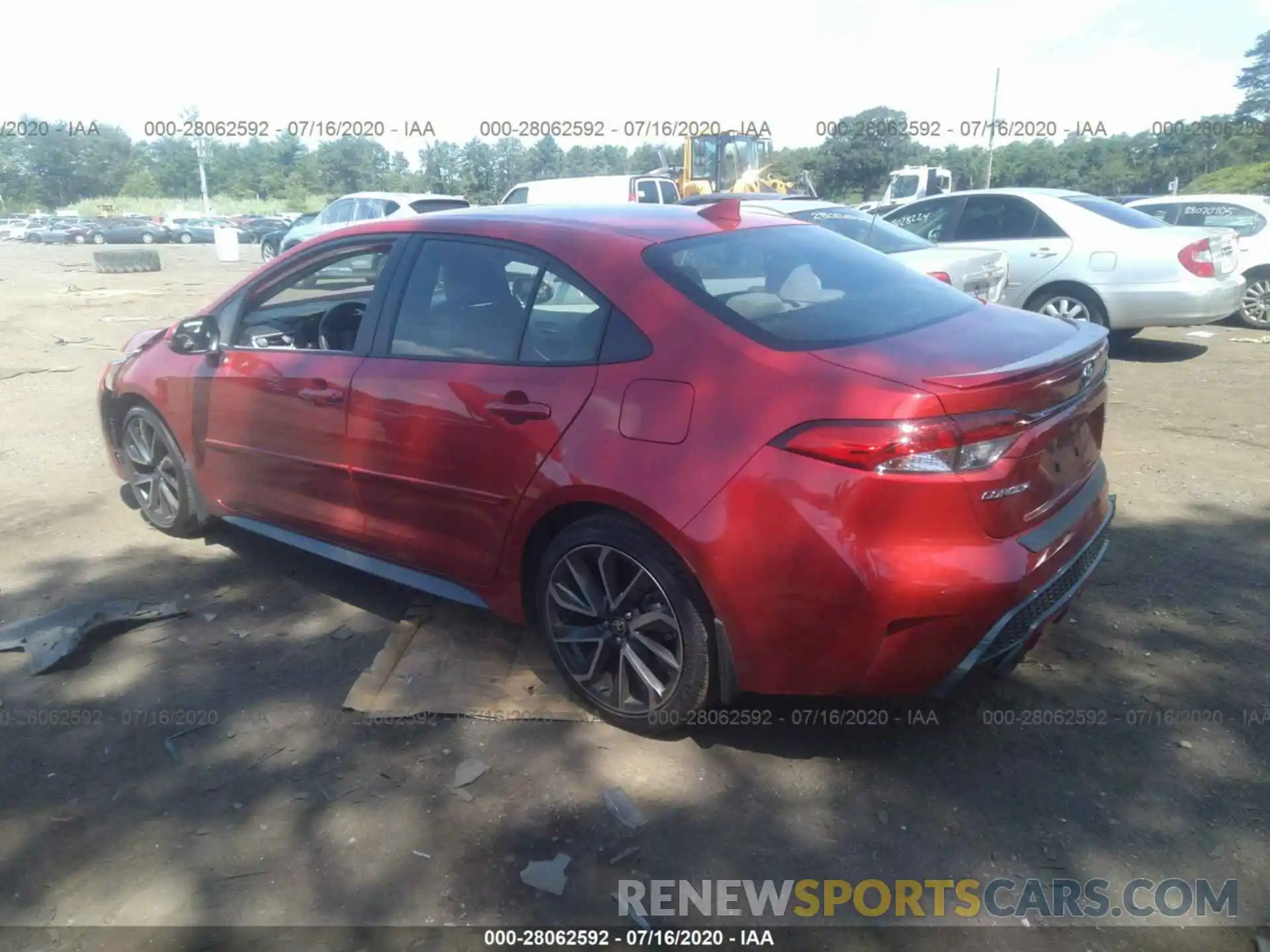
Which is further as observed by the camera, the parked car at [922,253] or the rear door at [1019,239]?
the rear door at [1019,239]

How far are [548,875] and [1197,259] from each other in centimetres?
874

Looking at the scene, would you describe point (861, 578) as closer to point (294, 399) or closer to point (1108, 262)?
point (294, 399)

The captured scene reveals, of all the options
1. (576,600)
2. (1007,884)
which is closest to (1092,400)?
(1007,884)

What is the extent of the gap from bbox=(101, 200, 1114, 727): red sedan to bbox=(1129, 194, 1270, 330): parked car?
31.4 ft

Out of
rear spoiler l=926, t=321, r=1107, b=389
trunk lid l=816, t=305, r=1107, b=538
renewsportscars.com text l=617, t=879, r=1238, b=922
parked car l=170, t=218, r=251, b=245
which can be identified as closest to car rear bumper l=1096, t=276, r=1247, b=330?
rear spoiler l=926, t=321, r=1107, b=389

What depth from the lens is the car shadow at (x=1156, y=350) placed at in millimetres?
9773

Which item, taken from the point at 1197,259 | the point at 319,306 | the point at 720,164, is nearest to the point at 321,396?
the point at 319,306

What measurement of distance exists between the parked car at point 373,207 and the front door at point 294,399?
11.9 m

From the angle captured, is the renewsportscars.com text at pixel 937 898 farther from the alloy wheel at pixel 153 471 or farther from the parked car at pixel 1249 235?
the parked car at pixel 1249 235

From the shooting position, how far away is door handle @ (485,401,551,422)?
10.6ft

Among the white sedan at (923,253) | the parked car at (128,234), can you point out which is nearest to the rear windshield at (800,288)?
the white sedan at (923,253)

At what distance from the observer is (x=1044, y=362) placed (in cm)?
290

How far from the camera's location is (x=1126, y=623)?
12.9 ft

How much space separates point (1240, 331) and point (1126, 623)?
929cm
